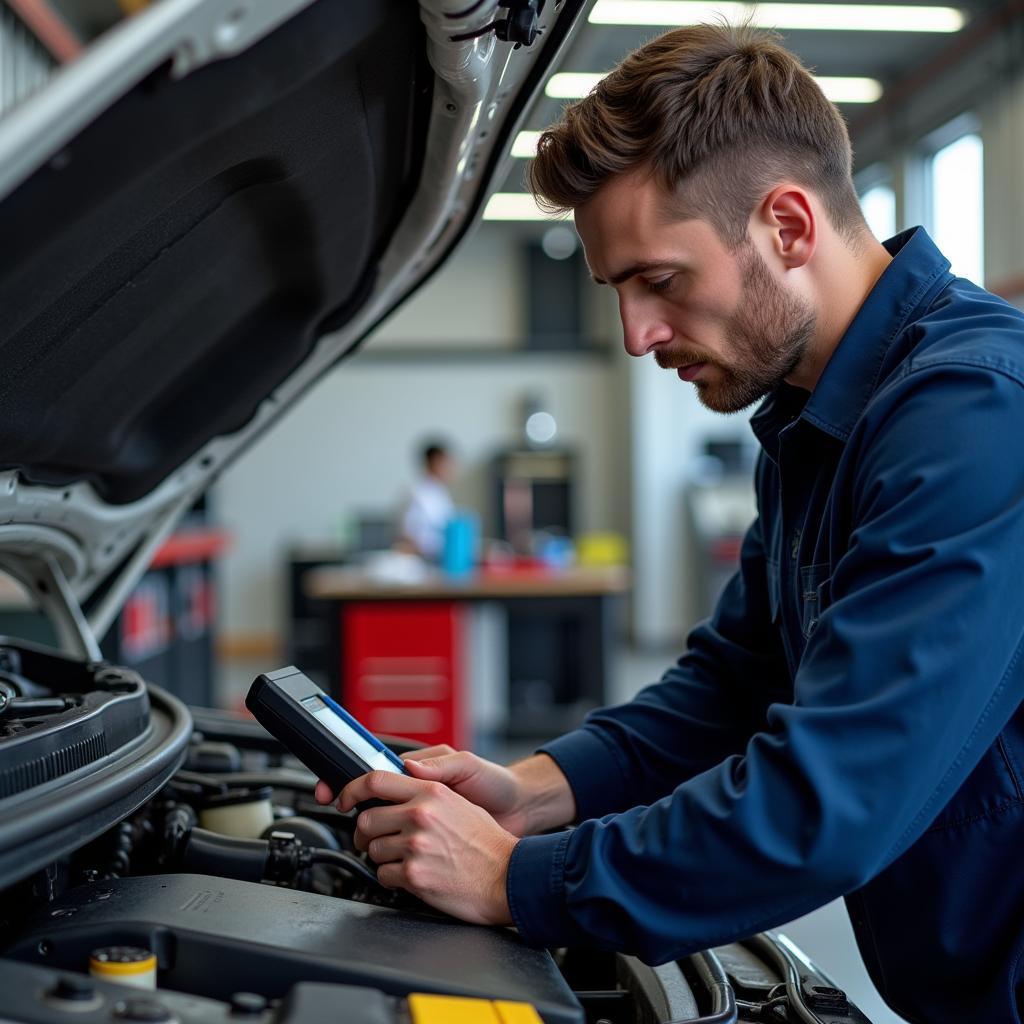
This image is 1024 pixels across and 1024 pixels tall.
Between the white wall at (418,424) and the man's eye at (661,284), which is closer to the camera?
the man's eye at (661,284)

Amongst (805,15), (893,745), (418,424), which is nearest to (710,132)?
(893,745)

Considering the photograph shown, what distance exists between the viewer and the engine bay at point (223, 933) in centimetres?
68

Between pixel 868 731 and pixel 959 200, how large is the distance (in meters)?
6.50

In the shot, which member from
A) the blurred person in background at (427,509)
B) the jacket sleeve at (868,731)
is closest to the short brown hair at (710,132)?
the jacket sleeve at (868,731)

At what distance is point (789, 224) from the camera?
3.20ft

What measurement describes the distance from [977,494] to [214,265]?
2.34 ft

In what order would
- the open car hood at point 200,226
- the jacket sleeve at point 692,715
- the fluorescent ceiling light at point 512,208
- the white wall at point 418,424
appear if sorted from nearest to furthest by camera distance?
the open car hood at point 200,226
the jacket sleeve at point 692,715
the fluorescent ceiling light at point 512,208
the white wall at point 418,424

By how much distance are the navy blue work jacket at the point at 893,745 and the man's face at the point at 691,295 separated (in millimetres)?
56

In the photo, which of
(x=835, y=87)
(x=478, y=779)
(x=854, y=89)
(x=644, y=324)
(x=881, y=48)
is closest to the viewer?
(x=644, y=324)

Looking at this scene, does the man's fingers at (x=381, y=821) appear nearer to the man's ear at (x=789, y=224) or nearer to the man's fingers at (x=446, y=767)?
the man's fingers at (x=446, y=767)

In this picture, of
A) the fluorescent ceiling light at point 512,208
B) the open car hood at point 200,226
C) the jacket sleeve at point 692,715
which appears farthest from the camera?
the fluorescent ceiling light at point 512,208

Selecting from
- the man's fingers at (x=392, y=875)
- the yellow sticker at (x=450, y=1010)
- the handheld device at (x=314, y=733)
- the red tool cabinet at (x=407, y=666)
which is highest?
the handheld device at (x=314, y=733)

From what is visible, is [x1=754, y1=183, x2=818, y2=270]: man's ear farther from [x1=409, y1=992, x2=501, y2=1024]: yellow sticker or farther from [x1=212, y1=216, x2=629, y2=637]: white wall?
[x1=212, y1=216, x2=629, y2=637]: white wall

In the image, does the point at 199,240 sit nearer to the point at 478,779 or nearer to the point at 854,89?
the point at 478,779
